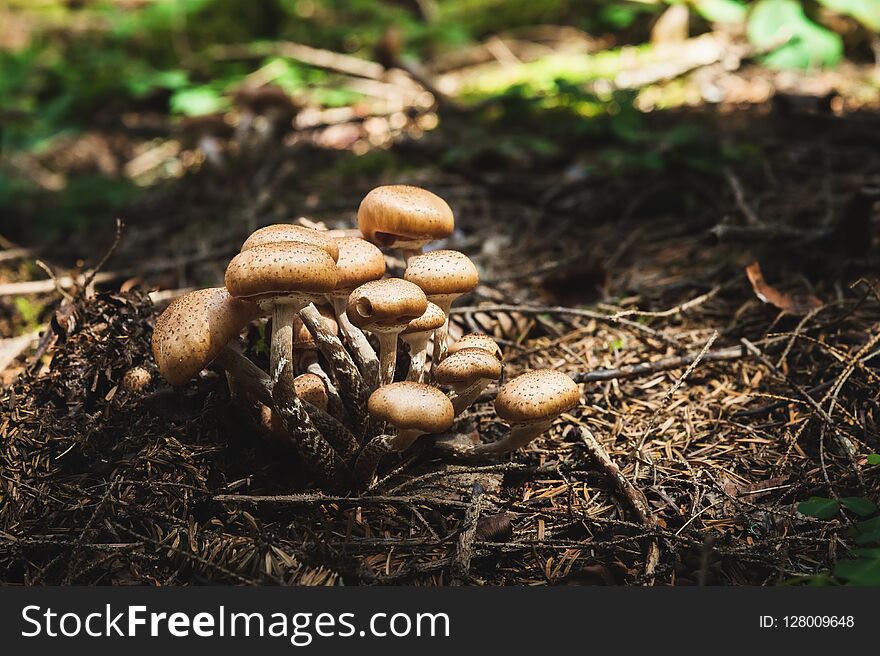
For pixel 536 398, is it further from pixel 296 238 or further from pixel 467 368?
pixel 296 238

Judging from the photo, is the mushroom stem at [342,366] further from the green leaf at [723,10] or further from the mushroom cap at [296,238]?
the green leaf at [723,10]

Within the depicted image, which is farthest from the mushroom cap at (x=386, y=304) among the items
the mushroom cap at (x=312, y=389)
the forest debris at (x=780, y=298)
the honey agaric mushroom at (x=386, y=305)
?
the forest debris at (x=780, y=298)

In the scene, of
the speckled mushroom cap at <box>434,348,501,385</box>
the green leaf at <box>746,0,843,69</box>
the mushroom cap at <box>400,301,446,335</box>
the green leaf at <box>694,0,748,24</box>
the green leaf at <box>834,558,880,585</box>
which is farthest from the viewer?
the green leaf at <box>694,0,748,24</box>

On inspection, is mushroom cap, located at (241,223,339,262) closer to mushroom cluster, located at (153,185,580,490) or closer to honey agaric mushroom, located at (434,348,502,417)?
mushroom cluster, located at (153,185,580,490)

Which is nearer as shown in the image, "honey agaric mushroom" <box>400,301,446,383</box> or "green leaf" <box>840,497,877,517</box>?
"green leaf" <box>840,497,877,517</box>

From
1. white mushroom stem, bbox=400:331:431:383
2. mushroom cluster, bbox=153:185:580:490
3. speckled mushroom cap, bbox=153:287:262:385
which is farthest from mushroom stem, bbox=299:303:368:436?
speckled mushroom cap, bbox=153:287:262:385

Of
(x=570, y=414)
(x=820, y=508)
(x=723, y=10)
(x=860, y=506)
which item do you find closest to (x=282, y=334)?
(x=570, y=414)

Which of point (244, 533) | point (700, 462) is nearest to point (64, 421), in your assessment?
point (244, 533)
